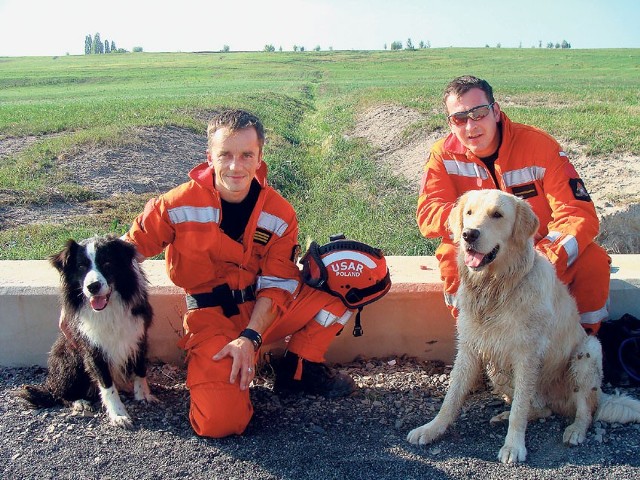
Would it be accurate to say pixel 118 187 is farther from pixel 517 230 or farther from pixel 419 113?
pixel 419 113

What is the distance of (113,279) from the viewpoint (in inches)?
153

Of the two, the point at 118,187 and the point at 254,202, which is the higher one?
the point at 254,202

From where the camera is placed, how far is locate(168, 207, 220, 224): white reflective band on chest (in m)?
4.02

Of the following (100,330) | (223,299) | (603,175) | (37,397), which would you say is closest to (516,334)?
(223,299)

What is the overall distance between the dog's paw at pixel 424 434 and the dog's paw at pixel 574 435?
70 cm

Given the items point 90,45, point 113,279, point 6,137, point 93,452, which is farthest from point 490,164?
point 90,45

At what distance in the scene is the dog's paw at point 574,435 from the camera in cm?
366

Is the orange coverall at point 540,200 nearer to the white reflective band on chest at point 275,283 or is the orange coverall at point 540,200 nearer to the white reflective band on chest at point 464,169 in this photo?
the white reflective band on chest at point 464,169

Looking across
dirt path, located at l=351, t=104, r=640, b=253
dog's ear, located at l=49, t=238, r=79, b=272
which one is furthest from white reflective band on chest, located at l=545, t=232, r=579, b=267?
dirt path, located at l=351, t=104, r=640, b=253

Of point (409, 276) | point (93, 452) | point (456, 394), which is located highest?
point (409, 276)

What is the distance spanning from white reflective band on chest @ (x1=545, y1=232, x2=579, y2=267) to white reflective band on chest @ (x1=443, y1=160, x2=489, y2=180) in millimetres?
665

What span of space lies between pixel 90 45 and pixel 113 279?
149 m

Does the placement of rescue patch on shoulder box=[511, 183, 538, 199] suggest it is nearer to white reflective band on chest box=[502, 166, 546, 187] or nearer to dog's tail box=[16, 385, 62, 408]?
white reflective band on chest box=[502, 166, 546, 187]

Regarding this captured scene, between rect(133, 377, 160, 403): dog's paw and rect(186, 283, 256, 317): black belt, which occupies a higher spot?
rect(186, 283, 256, 317): black belt
